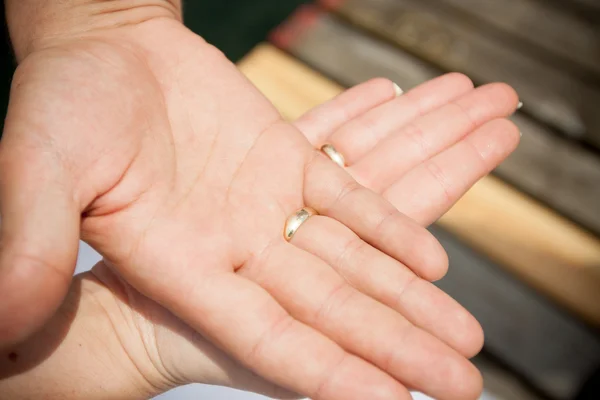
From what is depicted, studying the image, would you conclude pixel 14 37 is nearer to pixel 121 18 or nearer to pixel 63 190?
pixel 121 18

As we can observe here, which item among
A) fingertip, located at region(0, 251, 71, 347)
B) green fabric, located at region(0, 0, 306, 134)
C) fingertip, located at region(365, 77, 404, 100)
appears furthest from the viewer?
green fabric, located at region(0, 0, 306, 134)

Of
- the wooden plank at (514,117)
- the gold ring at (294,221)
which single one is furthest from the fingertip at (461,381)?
the wooden plank at (514,117)

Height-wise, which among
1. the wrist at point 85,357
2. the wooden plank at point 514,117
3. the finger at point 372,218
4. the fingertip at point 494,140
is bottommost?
the wrist at point 85,357

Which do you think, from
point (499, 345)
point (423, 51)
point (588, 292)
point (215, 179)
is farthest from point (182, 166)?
point (423, 51)

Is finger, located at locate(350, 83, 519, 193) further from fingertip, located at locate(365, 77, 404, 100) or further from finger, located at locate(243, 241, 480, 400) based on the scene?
finger, located at locate(243, 241, 480, 400)

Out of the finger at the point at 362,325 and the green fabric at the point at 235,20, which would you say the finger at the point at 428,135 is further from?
the green fabric at the point at 235,20

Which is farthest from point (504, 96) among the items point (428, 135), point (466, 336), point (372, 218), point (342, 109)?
point (466, 336)

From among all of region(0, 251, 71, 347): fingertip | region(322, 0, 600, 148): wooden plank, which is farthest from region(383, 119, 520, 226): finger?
region(322, 0, 600, 148): wooden plank
